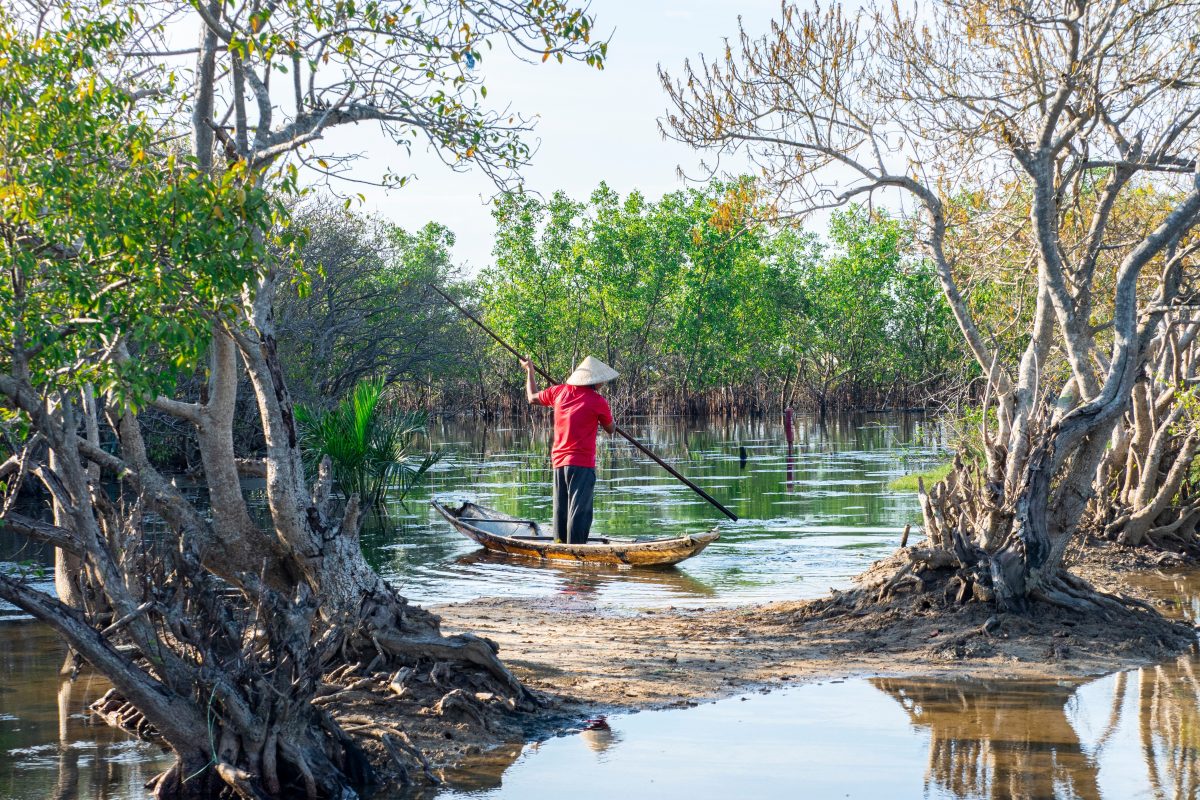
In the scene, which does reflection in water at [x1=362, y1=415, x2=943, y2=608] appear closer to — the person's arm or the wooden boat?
the wooden boat

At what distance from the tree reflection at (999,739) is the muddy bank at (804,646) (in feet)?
1.27

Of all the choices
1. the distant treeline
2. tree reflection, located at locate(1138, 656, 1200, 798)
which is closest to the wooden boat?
tree reflection, located at locate(1138, 656, 1200, 798)

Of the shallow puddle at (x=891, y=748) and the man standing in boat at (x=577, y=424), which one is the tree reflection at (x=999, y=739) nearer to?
the shallow puddle at (x=891, y=748)

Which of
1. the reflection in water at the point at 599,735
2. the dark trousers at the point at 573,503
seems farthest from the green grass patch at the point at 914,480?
the reflection in water at the point at 599,735

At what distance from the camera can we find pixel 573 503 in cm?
1451

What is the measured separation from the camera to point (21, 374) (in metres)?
5.45

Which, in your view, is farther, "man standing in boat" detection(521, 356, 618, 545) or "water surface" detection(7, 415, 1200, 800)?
"man standing in boat" detection(521, 356, 618, 545)

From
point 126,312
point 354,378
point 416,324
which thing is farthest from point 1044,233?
point 416,324

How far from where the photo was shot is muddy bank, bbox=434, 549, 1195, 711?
8.22m

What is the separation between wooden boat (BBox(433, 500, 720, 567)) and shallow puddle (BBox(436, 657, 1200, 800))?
19.3 ft

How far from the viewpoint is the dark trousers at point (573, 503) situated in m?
14.3

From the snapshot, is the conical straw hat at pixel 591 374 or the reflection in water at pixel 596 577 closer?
the reflection in water at pixel 596 577

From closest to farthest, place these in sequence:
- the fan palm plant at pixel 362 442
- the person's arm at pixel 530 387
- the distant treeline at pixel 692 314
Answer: the person's arm at pixel 530 387
the fan palm plant at pixel 362 442
the distant treeline at pixel 692 314

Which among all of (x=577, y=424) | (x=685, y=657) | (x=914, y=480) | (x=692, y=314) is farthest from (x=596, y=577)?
(x=692, y=314)
